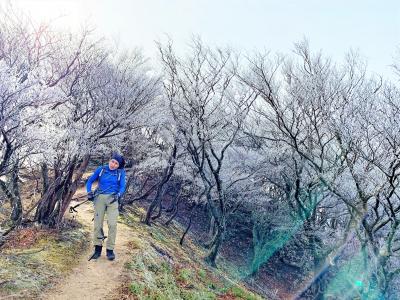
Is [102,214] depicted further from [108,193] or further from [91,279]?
[91,279]

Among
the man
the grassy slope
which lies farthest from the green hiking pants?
the grassy slope

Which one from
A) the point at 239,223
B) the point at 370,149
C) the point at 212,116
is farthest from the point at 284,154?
the point at 239,223

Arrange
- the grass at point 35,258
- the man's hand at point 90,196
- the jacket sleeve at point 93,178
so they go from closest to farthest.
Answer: the grass at point 35,258
the jacket sleeve at point 93,178
the man's hand at point 90,196

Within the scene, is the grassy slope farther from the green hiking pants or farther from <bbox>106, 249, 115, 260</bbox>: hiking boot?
the green hiking pants

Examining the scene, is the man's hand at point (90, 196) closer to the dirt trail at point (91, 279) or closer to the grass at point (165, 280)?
the dirt trail at point (91, 279)

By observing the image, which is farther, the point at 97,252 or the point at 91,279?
the point at 97,252

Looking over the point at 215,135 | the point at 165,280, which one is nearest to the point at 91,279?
the point at 165,280

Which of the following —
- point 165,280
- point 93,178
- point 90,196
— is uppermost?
point 93,178

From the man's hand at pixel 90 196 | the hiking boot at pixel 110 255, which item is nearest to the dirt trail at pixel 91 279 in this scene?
the hiking boot at pixel 110 255

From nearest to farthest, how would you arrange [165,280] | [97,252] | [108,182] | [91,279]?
[91,279] < [108,182] < [97,252] < [165,280]

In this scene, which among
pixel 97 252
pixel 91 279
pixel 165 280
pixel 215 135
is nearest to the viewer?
pixel 91 279

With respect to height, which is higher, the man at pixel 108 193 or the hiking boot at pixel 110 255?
the man at pixel 108 193

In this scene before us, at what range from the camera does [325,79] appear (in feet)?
40.8

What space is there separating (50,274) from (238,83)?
31.2 feet
